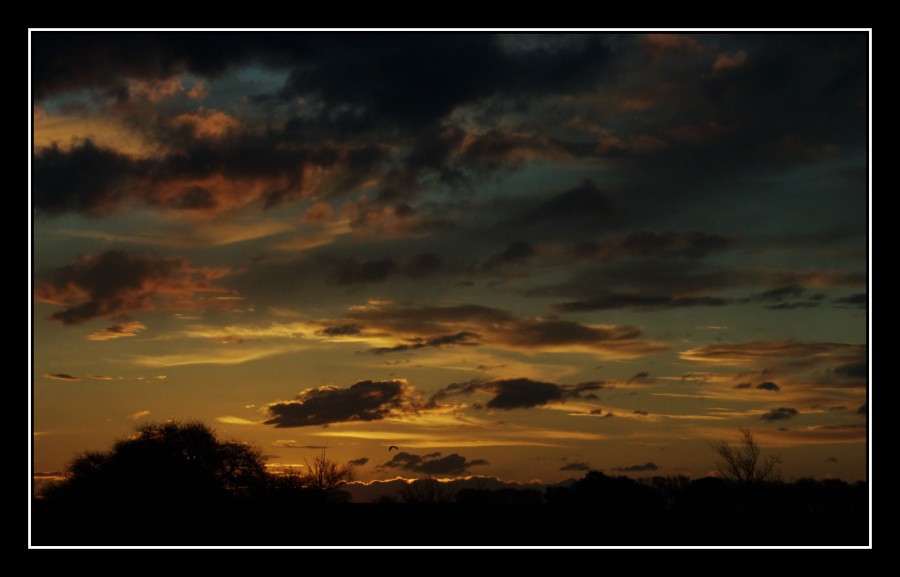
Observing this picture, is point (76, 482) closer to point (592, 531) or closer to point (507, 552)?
point (592, 531)

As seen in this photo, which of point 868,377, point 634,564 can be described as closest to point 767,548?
point 634,564

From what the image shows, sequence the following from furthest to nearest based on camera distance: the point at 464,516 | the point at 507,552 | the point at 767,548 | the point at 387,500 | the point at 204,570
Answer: the point at 387,500 → the point at 464,516 → the point at 507,552 → the point at 204,570 → the point at 767,548

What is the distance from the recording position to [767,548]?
3066 centimetres

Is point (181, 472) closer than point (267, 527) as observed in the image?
No

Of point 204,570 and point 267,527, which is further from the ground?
point 204,570

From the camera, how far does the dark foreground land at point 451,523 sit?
2494 inches

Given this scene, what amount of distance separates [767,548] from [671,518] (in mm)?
40805

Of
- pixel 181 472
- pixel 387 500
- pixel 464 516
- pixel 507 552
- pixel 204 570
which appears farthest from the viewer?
pixel 181 472

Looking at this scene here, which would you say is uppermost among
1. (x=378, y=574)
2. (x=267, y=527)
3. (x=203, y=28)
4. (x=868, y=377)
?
(x=203, y=28)

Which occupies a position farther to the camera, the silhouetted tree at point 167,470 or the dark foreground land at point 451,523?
the silhouetted tree at point 167,470

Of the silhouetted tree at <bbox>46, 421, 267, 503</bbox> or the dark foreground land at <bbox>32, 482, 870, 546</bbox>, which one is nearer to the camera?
the dark foreground land at <bbox>32, 482, 870, 546</bbox>

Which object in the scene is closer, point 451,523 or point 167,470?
point 451,523

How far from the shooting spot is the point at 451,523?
6581 cm

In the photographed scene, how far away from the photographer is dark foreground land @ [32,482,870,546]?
63344mm
